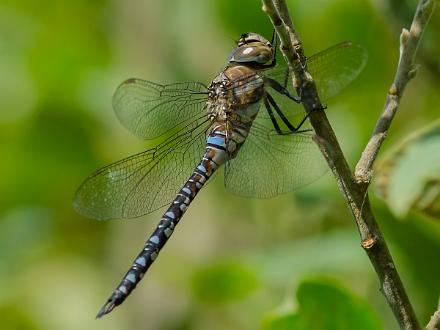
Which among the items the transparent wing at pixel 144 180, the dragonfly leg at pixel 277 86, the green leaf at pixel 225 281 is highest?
the dragonfly leg at pixel 277 86

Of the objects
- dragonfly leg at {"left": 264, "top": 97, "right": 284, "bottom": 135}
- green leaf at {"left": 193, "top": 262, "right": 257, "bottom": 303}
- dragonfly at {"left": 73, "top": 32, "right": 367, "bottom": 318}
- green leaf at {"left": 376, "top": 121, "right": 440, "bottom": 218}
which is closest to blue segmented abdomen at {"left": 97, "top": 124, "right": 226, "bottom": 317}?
dragonfly at {"left": 73, "top": 32, "right": 367, "bottom": 318}

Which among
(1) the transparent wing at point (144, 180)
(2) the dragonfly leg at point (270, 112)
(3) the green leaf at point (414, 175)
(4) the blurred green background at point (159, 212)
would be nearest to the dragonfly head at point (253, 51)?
(2) the dragonfly leg at point (270, 112)

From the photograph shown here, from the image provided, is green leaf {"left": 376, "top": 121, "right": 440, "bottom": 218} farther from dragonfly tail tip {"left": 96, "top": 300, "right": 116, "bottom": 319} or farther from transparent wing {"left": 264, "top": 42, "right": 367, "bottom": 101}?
dragonfly tail tip {"left": 96, "top": 300, "right": 116, "bottom": 319}

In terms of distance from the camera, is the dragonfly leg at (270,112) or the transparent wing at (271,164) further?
the dragonfly leg at (270,112)

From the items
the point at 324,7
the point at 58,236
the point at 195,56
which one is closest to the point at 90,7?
the point at 195,56

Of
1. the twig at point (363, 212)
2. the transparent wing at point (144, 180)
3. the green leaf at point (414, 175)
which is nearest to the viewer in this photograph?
the twig at point (363, 212)

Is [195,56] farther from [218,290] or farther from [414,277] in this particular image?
[414,277]

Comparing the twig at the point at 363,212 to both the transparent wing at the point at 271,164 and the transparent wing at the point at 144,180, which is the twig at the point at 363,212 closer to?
the transparent wing at the point at 271,164
